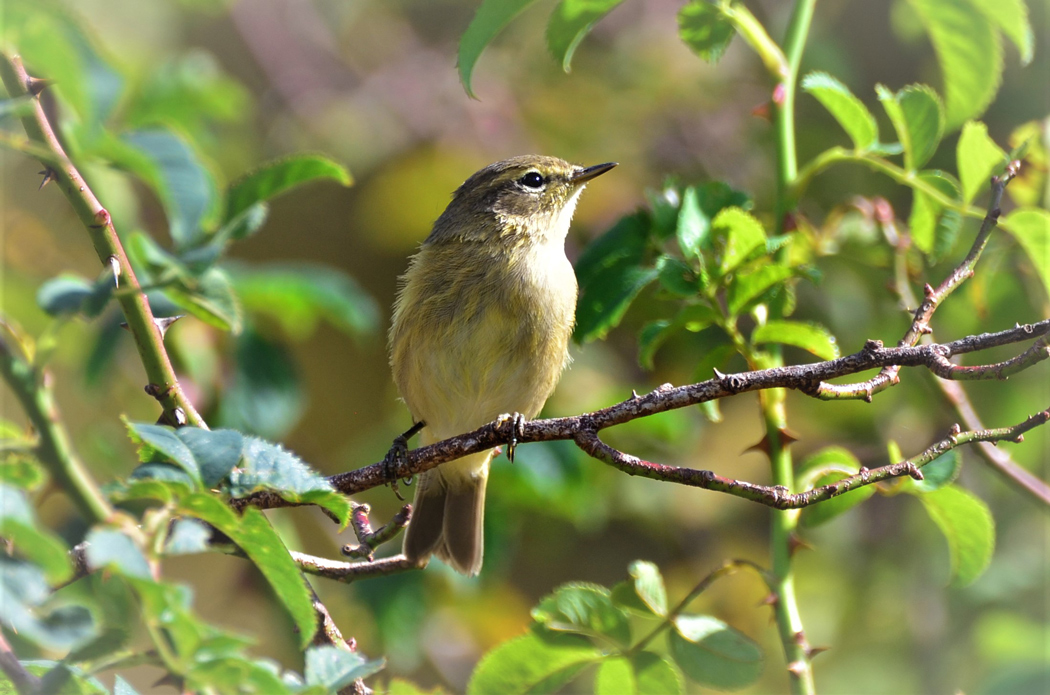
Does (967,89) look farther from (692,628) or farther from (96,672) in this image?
(96,672)

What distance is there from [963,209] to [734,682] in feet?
4.15

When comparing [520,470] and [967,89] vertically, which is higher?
[967,89]

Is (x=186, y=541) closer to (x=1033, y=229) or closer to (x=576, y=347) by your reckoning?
(x=1033, y=229)

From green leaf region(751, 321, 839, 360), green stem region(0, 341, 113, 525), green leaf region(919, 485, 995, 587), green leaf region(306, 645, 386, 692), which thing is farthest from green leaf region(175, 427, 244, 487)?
green leaf region(919, 485, 995, 587)

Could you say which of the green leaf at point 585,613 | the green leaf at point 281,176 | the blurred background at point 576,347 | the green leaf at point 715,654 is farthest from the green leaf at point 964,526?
the green leaf at point 281,176

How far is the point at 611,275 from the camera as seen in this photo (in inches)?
99.3

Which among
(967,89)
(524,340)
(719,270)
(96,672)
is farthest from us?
(524,340)

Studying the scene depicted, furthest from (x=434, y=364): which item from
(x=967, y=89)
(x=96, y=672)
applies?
(x=96, y=672)

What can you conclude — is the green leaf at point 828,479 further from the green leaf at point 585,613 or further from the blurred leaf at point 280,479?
the blurred leaf at point 280,479

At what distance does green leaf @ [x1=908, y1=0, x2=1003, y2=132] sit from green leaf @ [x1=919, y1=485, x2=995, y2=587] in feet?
3.31

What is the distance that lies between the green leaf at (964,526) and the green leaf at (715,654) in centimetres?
55

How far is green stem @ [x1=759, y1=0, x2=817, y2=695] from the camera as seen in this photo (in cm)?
199

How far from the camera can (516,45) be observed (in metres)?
5.47

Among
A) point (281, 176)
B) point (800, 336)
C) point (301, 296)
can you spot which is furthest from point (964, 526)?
point (301, 296)
